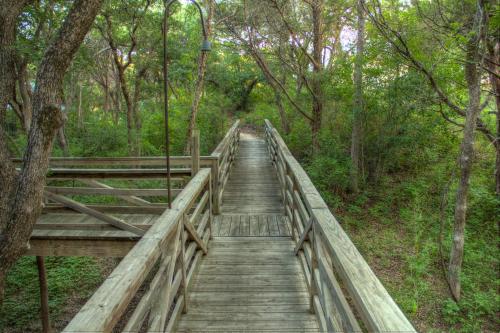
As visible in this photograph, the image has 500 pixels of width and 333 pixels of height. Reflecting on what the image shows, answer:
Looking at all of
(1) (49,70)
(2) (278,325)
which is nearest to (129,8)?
Answer: (1) (49,70)

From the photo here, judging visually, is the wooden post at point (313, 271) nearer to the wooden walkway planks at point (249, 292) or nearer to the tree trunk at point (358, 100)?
the wooden walkway planks at point (249, 292)

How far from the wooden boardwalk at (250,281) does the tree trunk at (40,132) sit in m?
2.11

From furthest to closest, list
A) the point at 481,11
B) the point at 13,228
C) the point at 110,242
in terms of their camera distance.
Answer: the point at 481,11 → the point at 110,242 → the point at 13,228

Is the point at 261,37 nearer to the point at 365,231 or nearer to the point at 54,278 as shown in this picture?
the point at 365,231

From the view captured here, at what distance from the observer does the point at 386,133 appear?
804cm

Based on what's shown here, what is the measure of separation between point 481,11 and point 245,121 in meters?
18.3

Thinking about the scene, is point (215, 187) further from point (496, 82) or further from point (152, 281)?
point (496, 82)

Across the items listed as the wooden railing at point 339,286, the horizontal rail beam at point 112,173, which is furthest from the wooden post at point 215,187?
the wooden railing at point 339,286

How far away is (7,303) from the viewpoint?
622 cm

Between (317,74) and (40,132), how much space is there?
7.17 m

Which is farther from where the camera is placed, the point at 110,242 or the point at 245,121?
the point at 245,121

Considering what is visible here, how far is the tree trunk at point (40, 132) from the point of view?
11.7ft

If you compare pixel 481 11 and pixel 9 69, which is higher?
pixel 481 11

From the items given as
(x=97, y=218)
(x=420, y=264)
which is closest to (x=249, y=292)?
(x=97, y=218)
